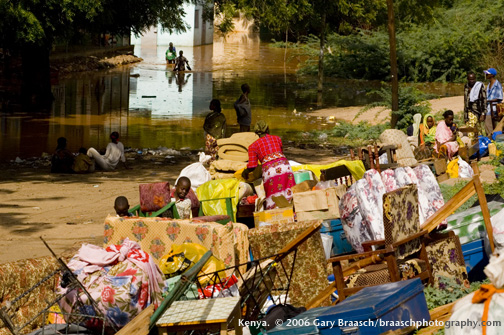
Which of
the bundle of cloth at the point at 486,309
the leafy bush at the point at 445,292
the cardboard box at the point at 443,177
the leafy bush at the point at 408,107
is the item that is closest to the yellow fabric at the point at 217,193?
the cardboard box at the point at 443,177

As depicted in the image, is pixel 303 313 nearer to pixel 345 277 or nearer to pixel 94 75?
pixel 345 277

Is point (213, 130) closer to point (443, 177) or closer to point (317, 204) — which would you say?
point (443, 177)

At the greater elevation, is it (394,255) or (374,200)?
(374,200)

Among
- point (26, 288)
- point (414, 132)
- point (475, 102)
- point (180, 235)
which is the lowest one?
point (26, 288)

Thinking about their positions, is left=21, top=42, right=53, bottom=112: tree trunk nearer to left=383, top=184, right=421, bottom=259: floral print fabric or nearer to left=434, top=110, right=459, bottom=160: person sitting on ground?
left=434, top=110, right=459, bottom=160: person sitting on ground

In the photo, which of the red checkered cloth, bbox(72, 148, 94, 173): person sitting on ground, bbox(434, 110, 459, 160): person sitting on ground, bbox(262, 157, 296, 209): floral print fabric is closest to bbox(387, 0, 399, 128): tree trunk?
bbox(434, 110, 459, 160): person sitting on ground

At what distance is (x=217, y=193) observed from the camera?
9.81m

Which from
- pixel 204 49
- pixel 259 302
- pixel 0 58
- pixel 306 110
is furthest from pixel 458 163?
pixel 204 49

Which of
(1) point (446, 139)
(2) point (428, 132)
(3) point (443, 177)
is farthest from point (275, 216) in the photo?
(2) point (428, 132)

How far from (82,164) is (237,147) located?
3872mm

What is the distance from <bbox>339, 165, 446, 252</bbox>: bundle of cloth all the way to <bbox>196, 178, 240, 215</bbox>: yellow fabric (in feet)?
7.49

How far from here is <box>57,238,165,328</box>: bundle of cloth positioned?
5.91 metres

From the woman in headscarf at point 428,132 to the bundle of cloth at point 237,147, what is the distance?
3.56 metres

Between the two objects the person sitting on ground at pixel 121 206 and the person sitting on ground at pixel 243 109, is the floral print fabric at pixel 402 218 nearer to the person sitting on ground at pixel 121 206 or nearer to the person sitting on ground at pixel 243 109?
the person sitting on ground at pixel 121 206
